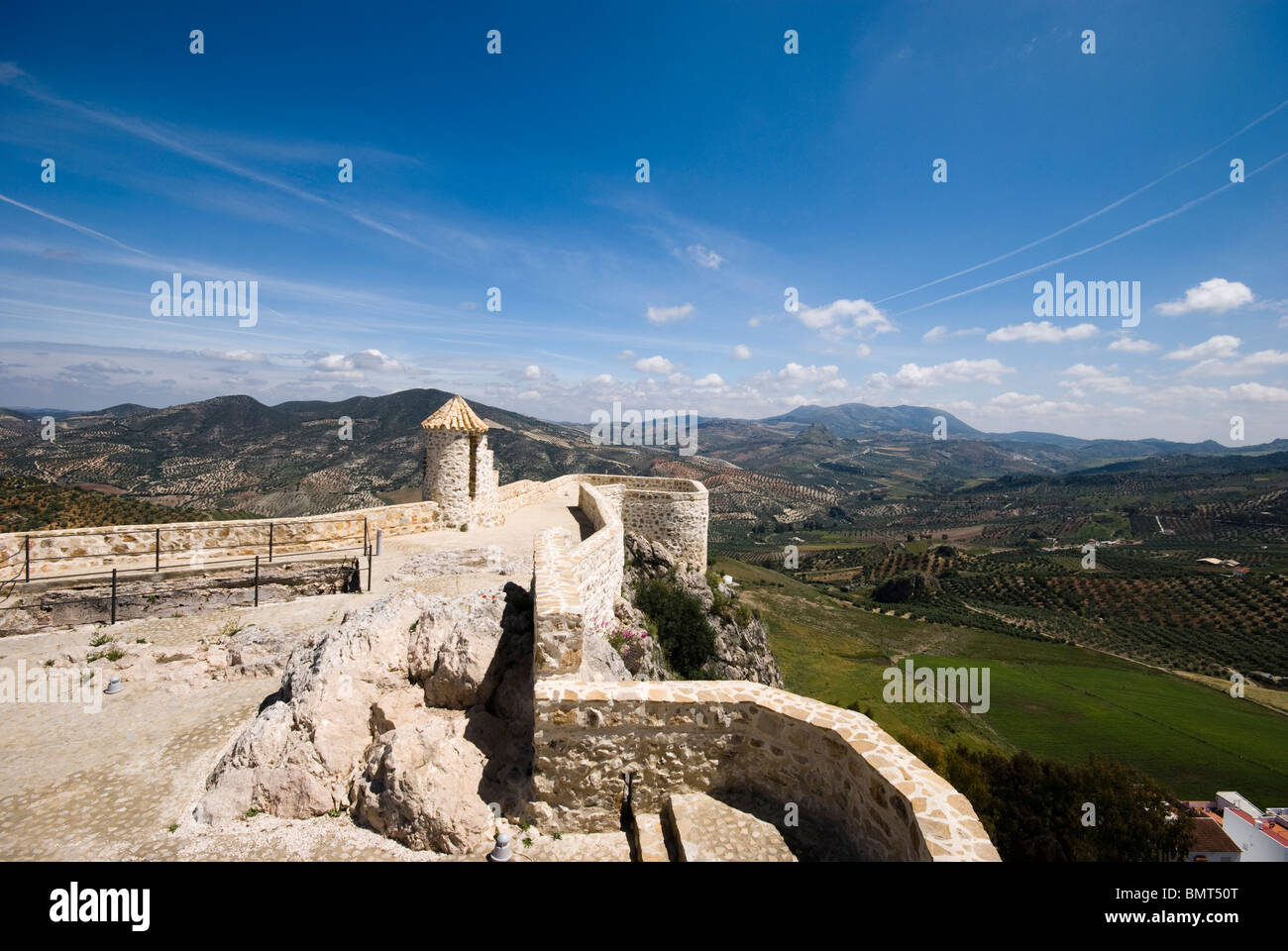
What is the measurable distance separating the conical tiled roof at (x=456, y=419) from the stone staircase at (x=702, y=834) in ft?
36.4

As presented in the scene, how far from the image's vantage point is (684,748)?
19.9ft

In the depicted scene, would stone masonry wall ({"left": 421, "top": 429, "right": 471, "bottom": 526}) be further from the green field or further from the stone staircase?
Result: the green field

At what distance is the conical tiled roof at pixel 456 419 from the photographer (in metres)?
14.8

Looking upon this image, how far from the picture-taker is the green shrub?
19156 mm

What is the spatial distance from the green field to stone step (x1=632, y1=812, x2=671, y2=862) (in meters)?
31.1

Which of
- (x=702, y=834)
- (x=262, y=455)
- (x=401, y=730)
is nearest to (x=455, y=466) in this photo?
(x=401, y=730)

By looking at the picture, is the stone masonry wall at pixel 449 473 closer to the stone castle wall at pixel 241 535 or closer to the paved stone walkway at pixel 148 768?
the stone castle wall at pixel 241 535

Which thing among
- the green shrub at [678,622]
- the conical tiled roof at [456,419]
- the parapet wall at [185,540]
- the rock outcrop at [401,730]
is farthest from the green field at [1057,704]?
the parapet wall at [185,540]

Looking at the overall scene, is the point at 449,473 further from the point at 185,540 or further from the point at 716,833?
the point at 716,833

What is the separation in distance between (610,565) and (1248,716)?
57.0m

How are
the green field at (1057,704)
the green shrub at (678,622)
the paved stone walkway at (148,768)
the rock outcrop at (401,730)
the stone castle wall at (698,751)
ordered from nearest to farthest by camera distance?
the stone castle wall at (698,751), the paved stone walkway at (148,768), the rock outcrop at (401,730), the green shrub at (678,622), the green field at (1057,704)

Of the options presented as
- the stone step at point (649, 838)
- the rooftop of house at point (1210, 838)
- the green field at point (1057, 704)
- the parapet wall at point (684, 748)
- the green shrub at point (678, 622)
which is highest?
the parapet wall at point (684, 748)

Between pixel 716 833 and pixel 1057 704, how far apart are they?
50821mm
